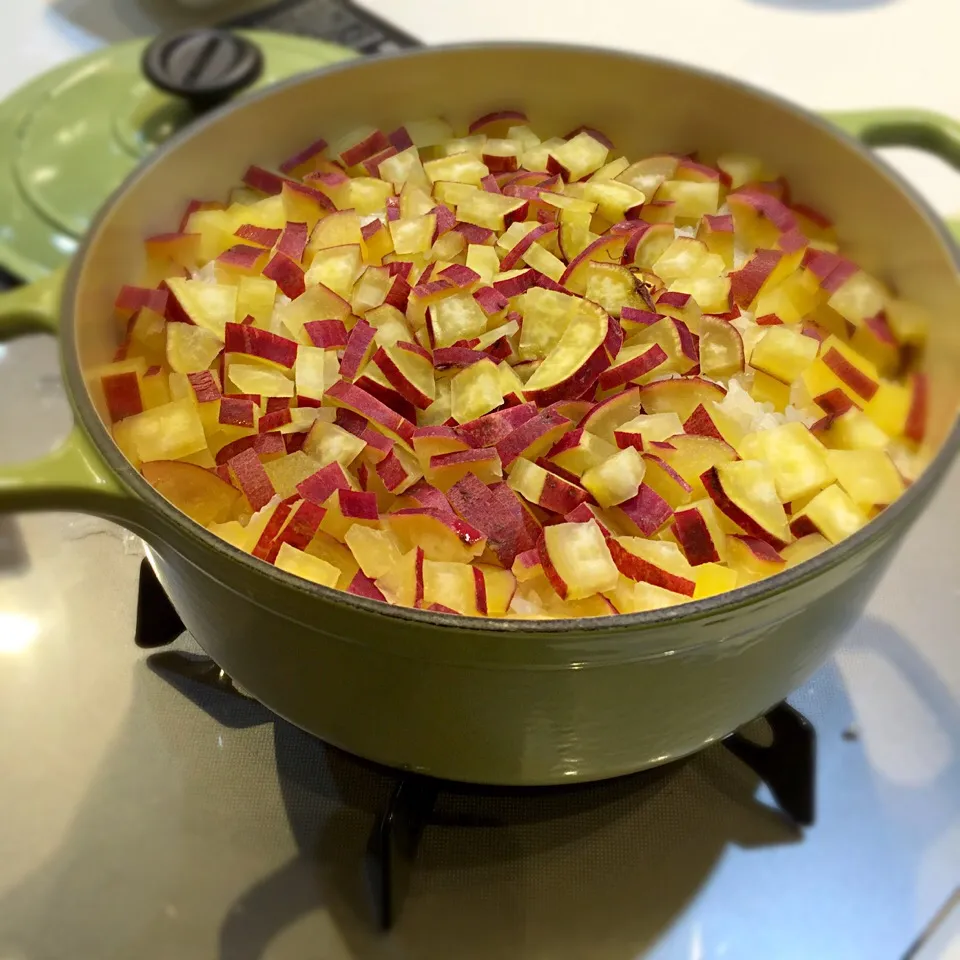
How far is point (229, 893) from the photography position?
27.8 inches

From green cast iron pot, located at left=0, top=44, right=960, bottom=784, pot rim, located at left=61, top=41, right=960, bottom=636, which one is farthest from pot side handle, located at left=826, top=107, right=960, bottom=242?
pot rim, located at left=61, top=41, right=960, bottom=636

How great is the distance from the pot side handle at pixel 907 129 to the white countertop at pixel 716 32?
0.67m

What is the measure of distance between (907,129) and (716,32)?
2.88 feet

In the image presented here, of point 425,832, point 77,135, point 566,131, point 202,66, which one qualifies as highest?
point 566,131

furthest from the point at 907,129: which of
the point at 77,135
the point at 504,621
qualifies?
the point at 77,135

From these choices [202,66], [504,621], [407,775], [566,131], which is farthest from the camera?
[202,66]

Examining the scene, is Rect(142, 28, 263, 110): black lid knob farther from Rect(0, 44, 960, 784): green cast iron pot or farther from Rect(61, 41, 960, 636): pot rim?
Rect(61, 41, 960, 636): pot rim

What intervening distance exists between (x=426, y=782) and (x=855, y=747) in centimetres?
38

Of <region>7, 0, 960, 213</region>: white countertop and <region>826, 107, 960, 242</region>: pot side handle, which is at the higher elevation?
<region>826, 107, 960, 242</region>: pot side handle

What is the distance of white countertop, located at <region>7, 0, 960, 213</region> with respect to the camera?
1438 mm

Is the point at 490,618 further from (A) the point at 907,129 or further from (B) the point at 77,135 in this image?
(B) the point at 77,135

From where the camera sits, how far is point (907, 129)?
786 mm

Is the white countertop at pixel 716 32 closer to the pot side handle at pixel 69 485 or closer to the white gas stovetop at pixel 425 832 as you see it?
the white gas stovetop at pixel 425 832

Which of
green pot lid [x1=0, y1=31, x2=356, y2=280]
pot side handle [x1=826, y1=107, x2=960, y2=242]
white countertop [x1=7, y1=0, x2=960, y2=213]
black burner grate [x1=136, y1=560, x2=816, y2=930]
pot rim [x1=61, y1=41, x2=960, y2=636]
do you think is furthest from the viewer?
white countertop [x1=7, y1=0, x2=960, y2=213]
